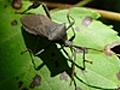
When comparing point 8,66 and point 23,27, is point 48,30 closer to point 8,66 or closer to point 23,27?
point 23,27

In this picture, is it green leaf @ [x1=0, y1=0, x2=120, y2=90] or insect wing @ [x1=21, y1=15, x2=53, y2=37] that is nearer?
green leaf @ [x1=0, y1=0, x2=120, y2=90]

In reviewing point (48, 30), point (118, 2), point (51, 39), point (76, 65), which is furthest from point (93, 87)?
point (118, 2)

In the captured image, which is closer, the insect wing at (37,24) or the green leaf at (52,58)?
the green leaf at (52,58)

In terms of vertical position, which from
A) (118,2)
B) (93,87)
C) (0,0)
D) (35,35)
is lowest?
(118,2)
